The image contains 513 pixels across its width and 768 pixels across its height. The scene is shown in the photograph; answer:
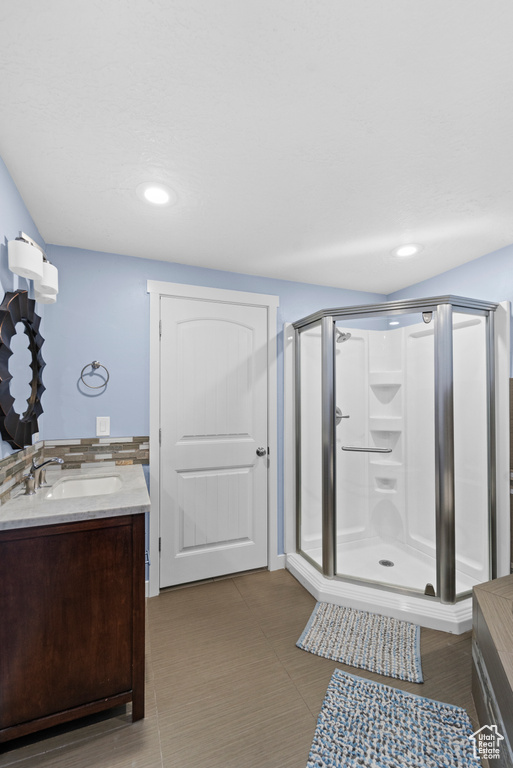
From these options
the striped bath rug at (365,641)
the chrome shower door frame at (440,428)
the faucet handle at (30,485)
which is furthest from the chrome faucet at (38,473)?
the chrome shower door frame at (440,428)

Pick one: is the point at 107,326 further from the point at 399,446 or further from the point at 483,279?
the point at 483,279

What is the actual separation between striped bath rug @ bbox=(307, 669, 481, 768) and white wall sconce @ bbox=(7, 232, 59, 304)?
7.64 feet

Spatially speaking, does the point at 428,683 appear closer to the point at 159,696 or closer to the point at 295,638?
the point at 295,638

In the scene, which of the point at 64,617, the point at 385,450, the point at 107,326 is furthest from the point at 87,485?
the point at 385,450

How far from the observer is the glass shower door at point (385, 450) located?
2467mm

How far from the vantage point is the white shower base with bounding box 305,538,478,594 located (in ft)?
7.70

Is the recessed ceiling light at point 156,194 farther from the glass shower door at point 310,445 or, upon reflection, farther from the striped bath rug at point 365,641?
the striped bath rug at point 365,641

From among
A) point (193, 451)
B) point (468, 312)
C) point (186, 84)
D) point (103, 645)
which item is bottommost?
point (103, 645)

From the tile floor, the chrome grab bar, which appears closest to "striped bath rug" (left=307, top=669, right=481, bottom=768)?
the tile floor

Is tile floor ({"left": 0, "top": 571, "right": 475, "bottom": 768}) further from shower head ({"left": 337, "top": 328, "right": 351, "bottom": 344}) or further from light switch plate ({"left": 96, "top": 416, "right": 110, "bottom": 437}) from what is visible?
shower head ({"left": 337, "top": 328, "right": 351, "bottom": 344})

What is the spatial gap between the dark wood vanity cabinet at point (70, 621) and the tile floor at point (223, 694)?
0.34ft

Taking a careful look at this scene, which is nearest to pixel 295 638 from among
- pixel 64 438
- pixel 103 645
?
pixel 103 645

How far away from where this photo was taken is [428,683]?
167cm

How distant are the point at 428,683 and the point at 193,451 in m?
1.87
